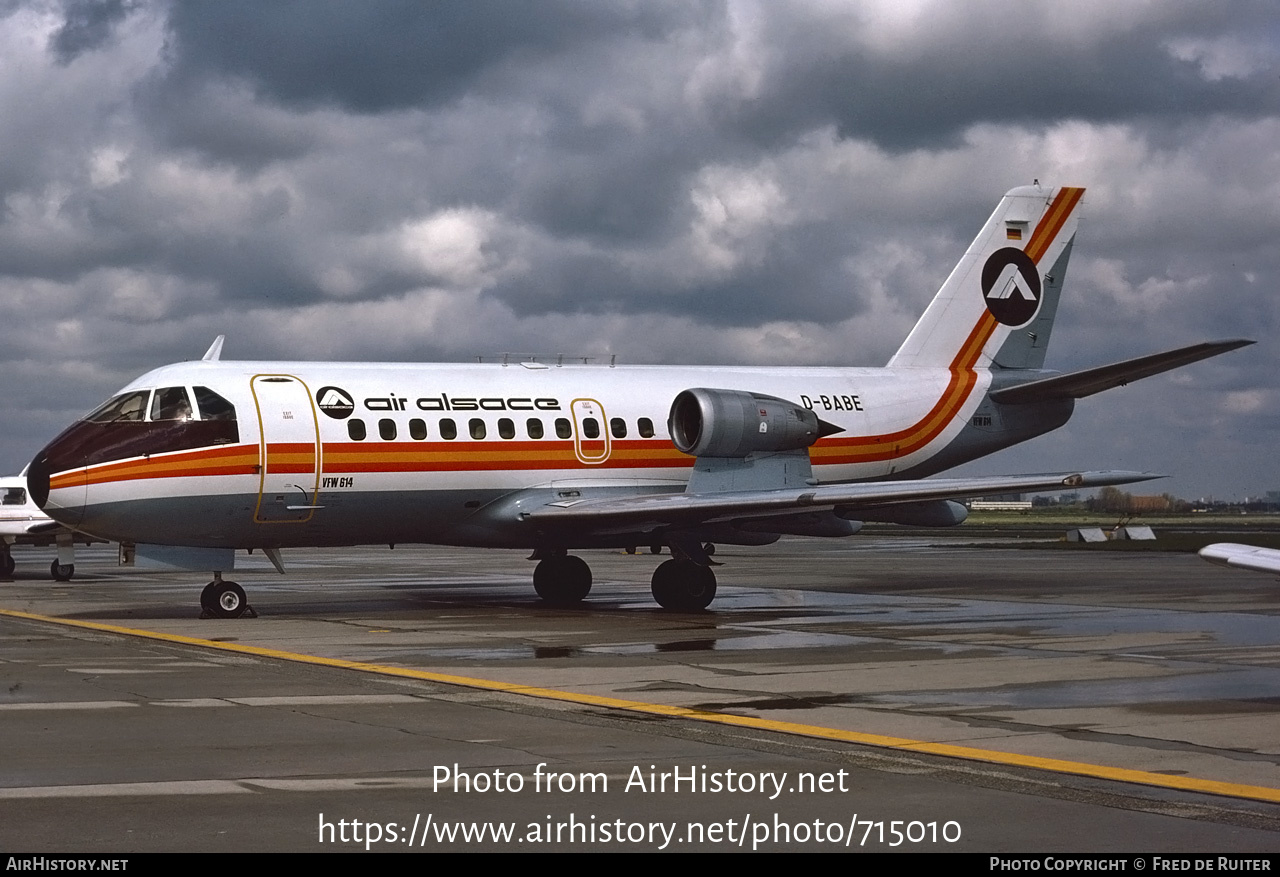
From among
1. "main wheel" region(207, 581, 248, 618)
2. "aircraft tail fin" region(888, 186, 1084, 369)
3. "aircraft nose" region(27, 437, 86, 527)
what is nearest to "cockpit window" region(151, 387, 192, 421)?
"aircraft nose" region(27, 437, 86, 527)

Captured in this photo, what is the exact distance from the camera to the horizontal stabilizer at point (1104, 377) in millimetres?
25562

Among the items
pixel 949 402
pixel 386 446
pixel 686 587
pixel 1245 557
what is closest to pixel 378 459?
pixel 386 446

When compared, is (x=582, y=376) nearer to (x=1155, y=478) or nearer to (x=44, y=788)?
(x=1155, y=478)

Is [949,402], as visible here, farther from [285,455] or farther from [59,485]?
[59,485]

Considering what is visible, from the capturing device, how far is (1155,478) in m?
23.0

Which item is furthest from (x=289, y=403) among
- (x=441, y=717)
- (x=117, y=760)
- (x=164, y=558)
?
(x=117, y=760)

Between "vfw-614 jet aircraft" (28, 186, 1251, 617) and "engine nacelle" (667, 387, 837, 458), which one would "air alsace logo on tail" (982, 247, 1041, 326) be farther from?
"engine nacelle" (667, 387, 837, 458)

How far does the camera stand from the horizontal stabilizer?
25562 millimetres

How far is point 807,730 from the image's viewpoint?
11.9m

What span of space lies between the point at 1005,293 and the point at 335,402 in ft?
47.5

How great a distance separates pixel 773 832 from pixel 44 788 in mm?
4534

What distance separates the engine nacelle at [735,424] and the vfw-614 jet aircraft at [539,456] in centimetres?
4

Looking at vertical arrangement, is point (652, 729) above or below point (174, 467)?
below

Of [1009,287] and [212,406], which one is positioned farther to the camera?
[1009,287]
